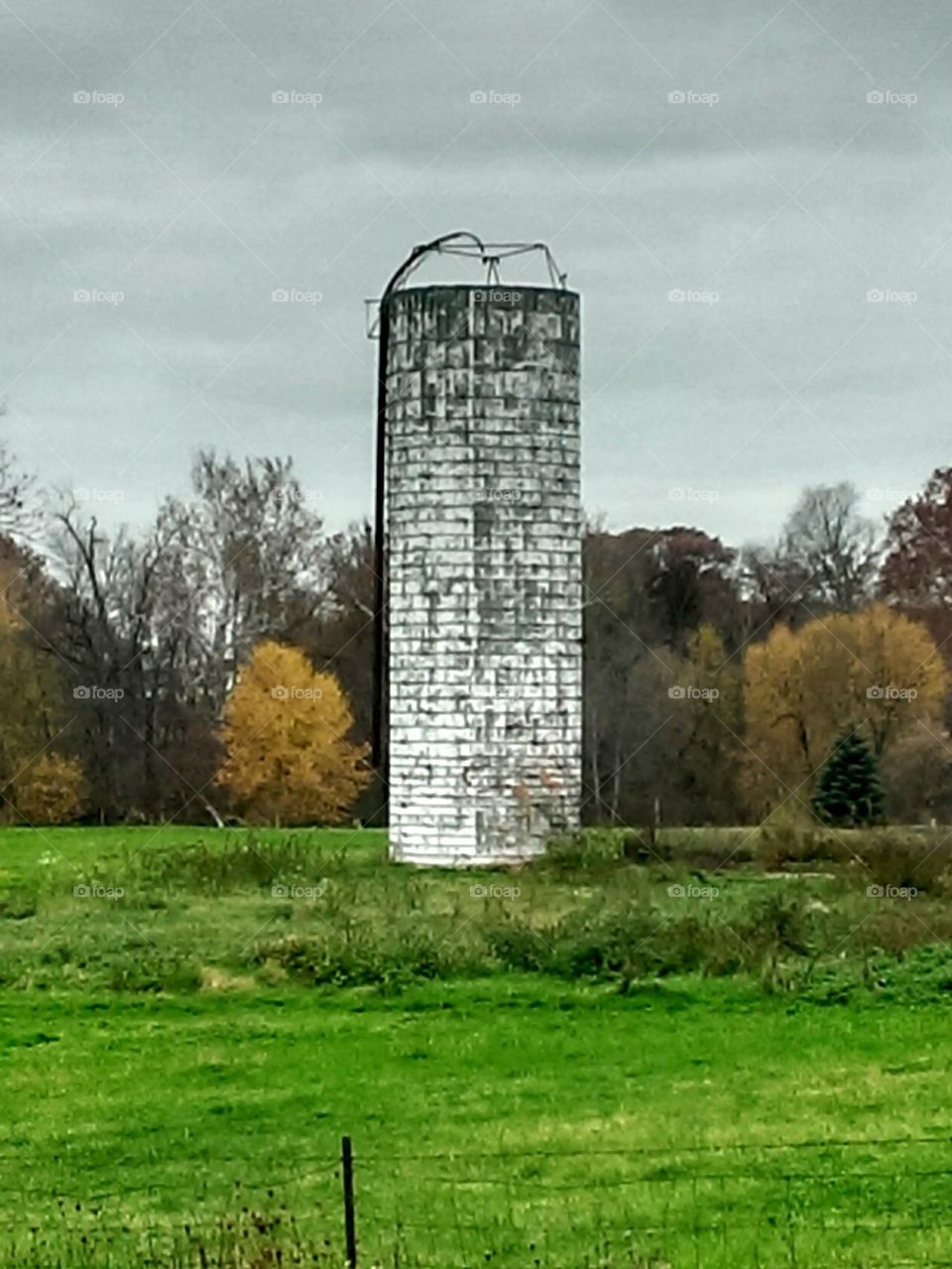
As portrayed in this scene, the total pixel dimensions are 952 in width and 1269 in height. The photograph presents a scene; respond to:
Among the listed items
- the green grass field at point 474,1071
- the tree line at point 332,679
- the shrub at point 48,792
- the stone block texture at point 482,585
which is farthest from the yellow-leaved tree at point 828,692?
the green grass field at point 474,1071

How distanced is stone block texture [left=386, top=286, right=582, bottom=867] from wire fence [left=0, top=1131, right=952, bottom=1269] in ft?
50.6

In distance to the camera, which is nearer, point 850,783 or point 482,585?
point 482,585

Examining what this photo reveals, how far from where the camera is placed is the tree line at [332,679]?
160 feet

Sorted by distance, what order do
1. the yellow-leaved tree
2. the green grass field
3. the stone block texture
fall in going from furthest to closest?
the yellow-leaved tree
the stone block texture
the green grass field

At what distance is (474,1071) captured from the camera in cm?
1684

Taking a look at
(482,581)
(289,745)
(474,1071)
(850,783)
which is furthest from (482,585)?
(289,745)

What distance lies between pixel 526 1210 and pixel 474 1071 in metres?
4.59

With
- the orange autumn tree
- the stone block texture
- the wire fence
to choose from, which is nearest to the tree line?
the orange autumn tree

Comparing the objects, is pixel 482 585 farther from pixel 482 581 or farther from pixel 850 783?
pixel 850 783

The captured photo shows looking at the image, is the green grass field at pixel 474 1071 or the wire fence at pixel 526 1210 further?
the green grass field at pixel 474 1071

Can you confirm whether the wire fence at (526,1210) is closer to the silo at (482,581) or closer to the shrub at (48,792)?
the silo at (482,581)

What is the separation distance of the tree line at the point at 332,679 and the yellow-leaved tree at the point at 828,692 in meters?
0.06

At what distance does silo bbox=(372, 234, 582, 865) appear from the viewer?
97.5ft

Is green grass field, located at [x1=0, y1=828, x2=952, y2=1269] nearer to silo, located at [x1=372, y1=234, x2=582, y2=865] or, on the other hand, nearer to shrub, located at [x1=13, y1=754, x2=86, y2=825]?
silo, located at [x1=372, y1=234, x2=582, y2=865]
